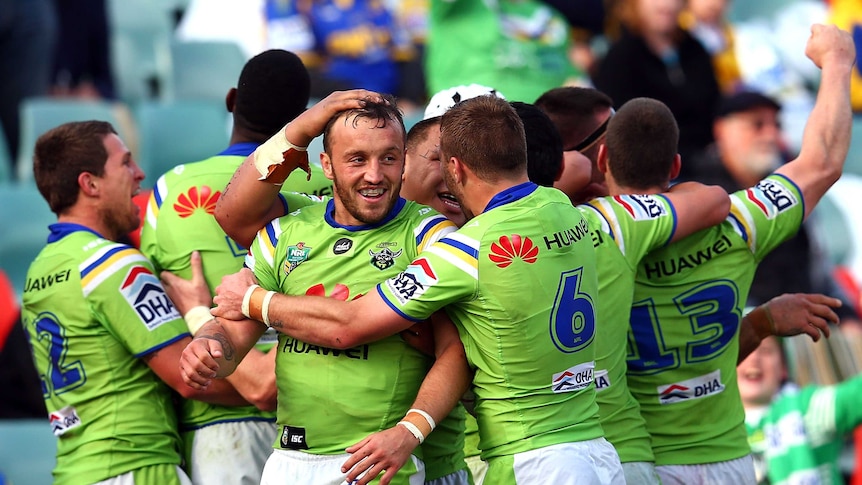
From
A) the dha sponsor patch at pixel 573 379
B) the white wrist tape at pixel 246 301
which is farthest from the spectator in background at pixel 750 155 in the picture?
the white wrist tape at pixel 246 301

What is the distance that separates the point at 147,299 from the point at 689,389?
7.46 feet

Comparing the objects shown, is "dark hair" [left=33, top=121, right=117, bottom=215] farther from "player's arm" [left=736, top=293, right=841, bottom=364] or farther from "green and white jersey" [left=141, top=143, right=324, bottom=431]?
"player's arm" [left=736, top=293, right=841, bottom=364]

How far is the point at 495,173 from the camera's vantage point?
454 centimetres

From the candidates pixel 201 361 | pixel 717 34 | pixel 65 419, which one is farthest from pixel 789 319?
pixel 717 34

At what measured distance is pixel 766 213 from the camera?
5344 mm

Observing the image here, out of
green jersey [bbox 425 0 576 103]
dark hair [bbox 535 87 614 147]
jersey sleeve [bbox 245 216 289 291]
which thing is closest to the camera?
jersey sleeve [bbox 245 216 289 291]

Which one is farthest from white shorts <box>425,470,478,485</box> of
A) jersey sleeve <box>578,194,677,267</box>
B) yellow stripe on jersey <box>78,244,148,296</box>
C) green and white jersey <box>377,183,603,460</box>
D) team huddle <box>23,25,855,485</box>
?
yellow stripe on jersey <box>78,244,148,296</box>

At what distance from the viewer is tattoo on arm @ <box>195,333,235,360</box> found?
4.48 meters

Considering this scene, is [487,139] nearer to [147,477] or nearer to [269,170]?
[269,170]

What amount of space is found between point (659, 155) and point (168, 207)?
2.08 metres

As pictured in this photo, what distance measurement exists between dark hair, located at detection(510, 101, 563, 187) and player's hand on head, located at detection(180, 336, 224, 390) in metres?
1.44

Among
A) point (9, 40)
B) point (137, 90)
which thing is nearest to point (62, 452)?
point (9, 40)

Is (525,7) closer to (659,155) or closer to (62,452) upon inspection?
(659,155)

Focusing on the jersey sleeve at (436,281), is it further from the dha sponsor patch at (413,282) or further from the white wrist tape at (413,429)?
the white wrist tape at (413,429)
